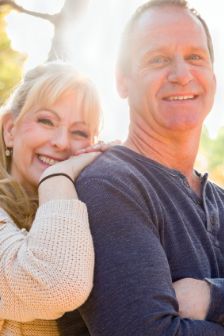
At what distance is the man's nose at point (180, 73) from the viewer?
2.18 meters

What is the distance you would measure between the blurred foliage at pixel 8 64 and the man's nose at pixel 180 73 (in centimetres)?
280

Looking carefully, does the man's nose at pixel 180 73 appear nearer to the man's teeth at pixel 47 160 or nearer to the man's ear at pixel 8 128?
the man's teeth at pixel 47 160

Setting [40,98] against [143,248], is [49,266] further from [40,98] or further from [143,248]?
[40,98]

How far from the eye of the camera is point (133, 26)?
2389 mm

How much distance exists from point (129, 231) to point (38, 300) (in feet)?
0.96

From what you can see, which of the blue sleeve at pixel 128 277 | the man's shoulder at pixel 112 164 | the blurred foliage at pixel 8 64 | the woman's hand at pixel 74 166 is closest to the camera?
the blue sleeve at pixel 128 277

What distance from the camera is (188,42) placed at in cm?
224

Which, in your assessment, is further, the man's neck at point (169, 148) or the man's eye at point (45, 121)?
the man's eye at point (45, 121)

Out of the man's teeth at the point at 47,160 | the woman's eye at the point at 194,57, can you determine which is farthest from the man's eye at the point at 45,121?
the woman's eye at the point at 194,57

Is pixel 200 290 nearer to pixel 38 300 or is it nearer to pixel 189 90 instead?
pixel 38 300

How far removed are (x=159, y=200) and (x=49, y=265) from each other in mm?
404

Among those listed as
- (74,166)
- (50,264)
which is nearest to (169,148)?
(74,166)

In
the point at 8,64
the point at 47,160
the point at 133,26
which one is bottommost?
the point at 8,64

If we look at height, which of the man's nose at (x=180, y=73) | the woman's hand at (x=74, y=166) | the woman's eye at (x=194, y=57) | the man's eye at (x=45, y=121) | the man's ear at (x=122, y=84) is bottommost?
the woman's hand at (x=74, y=166)
